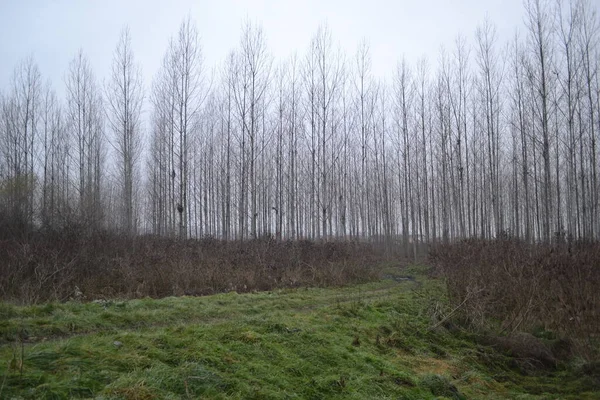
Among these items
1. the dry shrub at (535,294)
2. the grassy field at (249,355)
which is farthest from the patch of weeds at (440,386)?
the dry shrub at (535,294)

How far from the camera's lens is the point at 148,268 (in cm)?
1144

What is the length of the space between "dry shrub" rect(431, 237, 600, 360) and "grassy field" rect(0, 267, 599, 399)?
2.74ft

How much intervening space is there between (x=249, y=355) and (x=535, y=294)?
23.6 ft

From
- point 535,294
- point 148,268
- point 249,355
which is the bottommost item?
point 535,294

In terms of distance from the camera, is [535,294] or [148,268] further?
[148,268]

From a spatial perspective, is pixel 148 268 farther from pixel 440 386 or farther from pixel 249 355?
pixel 440 386

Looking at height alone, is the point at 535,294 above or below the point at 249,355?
below

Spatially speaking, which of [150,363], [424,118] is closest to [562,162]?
[424,118]

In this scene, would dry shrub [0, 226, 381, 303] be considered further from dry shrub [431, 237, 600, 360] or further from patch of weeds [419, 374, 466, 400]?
patch of weeds [419, 374, 466, 400]

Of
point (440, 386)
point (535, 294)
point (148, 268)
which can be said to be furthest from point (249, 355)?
point (148, 268)

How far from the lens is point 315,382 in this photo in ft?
16.2

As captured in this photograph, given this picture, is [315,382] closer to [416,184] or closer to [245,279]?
[245,279]

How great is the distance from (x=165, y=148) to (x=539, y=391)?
24125 millimetres

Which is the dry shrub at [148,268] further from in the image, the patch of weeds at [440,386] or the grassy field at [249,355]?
the patch of weeds at [440,386]
